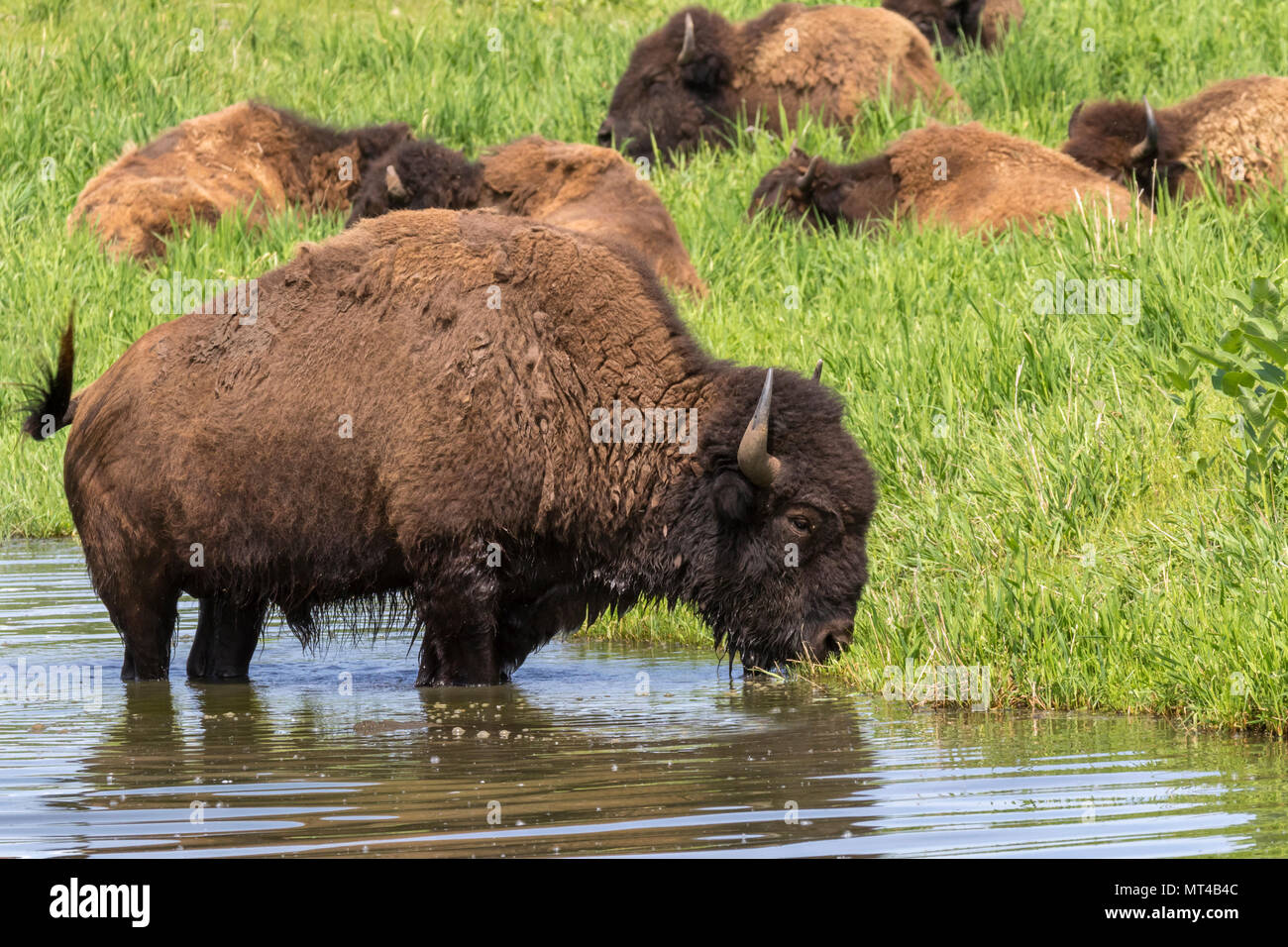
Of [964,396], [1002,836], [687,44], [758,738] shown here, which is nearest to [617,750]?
[758,738]

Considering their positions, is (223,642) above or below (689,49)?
below

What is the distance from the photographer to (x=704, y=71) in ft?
53.2

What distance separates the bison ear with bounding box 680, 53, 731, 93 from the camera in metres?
16.2

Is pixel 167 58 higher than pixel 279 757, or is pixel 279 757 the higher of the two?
pixel 167 58

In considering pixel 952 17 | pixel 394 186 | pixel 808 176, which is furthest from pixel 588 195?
pixel 952 17

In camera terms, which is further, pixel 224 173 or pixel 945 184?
pixel 224 173

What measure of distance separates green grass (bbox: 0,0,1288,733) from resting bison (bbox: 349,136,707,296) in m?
0.58

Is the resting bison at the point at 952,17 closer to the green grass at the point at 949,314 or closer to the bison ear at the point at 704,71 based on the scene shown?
the green grass at the point at 949,314

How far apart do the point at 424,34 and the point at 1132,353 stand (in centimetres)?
1268

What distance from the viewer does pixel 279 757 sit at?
19.7 ft

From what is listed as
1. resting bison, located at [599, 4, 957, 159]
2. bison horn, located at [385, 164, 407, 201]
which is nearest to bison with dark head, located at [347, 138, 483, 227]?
bison horn, located at [385, 164, 407, 201]

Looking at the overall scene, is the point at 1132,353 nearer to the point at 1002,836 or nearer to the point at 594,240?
the point at 594,240

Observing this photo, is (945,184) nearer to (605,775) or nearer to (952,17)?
(952,17)

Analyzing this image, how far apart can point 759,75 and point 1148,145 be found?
4.57 metres
